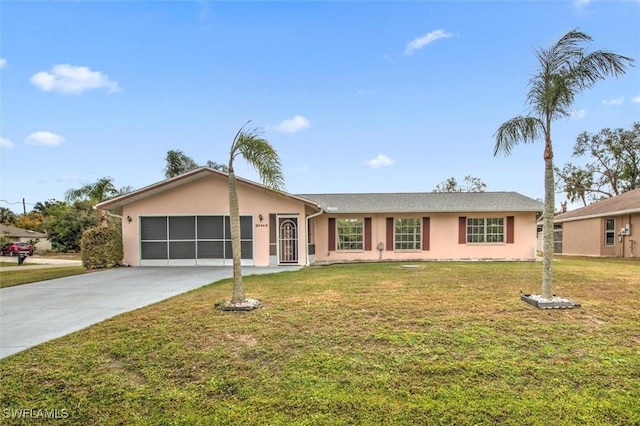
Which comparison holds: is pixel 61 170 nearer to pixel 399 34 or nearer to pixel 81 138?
pixel 81 138

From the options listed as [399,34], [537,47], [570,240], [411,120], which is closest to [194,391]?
[537,47]

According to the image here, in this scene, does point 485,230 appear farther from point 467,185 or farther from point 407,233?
point 467,185

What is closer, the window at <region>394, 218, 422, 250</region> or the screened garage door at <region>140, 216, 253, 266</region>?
the screened garage door at <region>140, 216, 253, 266</region>

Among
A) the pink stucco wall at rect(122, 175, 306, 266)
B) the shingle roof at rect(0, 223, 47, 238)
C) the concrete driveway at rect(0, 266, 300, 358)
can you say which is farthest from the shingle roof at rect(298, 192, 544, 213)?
the shingle roof at rect(0, 223, 47, 238)

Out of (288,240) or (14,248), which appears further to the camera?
(14,248)

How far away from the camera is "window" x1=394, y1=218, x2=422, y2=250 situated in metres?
17.1

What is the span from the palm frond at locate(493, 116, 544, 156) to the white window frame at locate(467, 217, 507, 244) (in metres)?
9.95

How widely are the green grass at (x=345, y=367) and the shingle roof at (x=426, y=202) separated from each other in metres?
10.3

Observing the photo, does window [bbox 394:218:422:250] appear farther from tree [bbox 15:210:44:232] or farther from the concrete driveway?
tree [bbox 15:210:44:232]

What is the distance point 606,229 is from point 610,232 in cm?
32

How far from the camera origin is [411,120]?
17.4 meters

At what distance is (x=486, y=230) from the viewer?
17.0 metres

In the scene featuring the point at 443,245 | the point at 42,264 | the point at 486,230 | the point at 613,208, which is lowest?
the point at 42,264

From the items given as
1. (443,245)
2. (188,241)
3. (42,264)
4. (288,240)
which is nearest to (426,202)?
(443,245)
